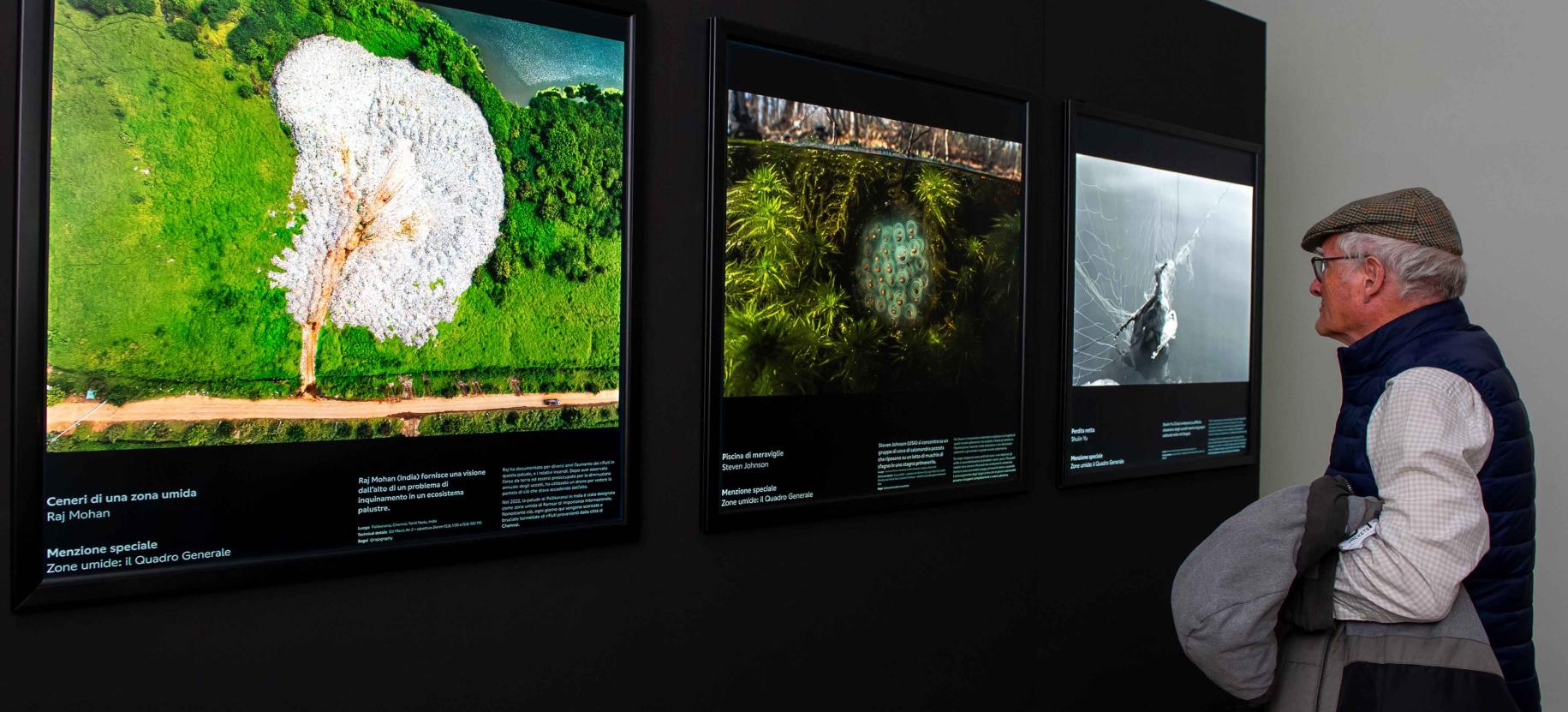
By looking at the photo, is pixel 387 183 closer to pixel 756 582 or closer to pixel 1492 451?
pixel 756 582

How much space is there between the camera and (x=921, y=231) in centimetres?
271

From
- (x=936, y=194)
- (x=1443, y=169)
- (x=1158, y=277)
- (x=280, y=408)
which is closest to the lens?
(x=280, y=408)

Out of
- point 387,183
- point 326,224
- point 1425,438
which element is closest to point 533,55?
point 387,183

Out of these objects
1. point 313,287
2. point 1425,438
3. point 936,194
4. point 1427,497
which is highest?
point 936,194

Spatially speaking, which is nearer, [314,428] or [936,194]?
[314,428]

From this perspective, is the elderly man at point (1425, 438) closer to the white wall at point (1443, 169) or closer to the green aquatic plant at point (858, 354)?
the green aquatic plant at point (858, 354)

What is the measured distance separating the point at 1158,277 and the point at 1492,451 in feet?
5.74

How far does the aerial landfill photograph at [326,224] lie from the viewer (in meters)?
1.58

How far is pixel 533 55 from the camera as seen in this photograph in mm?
2014

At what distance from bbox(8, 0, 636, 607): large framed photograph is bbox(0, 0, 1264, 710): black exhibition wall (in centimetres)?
7

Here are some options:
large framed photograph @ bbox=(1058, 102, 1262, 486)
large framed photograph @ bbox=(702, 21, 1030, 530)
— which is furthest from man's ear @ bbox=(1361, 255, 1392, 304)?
large framed photograph @ bbox=(1058, 102, 1262, 486)

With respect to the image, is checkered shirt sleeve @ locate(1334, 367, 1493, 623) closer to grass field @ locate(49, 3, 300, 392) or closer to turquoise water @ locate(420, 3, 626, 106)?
turquoise water @ locate(420, 3, 626, 106)

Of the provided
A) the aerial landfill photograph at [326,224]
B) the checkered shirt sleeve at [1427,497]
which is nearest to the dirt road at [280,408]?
the aerial landfill photograph at [326,224]

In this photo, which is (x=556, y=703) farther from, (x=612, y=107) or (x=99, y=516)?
(x=612, y=107)
